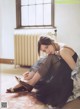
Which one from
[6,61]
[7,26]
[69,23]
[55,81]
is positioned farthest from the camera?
[6,61]

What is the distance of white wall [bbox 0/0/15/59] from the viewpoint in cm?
419

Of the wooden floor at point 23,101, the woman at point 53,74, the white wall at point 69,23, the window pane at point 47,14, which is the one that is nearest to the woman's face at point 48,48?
the woman at point 53,74

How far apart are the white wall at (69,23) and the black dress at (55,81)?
1.44m

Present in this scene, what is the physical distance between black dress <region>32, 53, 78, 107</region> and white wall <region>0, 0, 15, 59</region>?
7.12 ft

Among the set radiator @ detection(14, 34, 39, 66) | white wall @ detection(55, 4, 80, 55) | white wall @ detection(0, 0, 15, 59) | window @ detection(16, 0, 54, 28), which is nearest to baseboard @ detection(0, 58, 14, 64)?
white wall @ detection(0, 0, 15, 59)

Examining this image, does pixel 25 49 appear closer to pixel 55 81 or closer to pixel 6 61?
pixel 6 61

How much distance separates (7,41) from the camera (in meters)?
4.34

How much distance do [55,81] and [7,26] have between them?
2435 mm

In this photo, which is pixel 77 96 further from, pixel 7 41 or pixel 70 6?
pixel 7 41

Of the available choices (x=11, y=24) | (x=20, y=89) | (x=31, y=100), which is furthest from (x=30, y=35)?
(x=31, y=100)

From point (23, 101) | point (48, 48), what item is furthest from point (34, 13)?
point (23, 101)

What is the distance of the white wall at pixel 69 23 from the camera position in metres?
3.55

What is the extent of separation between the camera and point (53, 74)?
2.12 m

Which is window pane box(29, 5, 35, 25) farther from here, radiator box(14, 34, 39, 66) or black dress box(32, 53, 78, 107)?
black dress box(32, 53, 78, 107)
